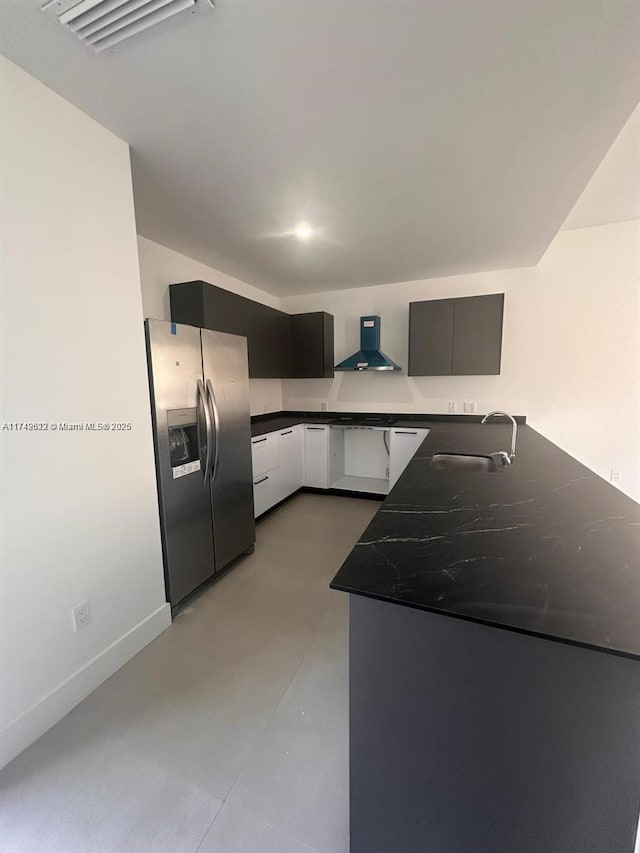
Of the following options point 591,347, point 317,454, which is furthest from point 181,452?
point 591,347

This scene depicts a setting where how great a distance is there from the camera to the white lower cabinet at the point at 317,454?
13.1 ft

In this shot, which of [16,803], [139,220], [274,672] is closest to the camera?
[16,803]

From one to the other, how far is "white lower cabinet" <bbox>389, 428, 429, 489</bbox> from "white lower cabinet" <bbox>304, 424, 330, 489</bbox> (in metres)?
0.77

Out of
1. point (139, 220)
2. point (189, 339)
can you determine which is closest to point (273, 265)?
point (139, 220)

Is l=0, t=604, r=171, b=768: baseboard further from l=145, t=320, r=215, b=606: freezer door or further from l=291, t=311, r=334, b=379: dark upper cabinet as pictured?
l=291, t=311, r=334, b=379: dark upper cabinet

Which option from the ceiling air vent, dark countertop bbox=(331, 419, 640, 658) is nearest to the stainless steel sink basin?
dark countertop bbox=(331, 419, 640, 658)

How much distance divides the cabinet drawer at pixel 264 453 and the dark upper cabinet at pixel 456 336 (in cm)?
171

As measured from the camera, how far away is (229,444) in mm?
2396

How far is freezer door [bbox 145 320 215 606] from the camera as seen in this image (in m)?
1.86

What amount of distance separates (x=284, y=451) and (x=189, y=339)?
188 cm

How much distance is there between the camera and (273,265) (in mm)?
3307

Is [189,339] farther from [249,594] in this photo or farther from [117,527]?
[249,594]

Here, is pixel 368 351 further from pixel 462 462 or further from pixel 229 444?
pixel 229 444

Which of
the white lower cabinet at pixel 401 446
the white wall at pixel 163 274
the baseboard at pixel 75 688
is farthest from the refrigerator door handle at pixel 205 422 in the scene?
the white lower cabinet at pixel 401 446
